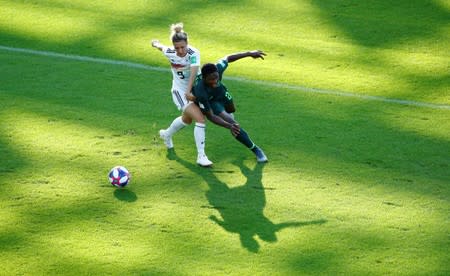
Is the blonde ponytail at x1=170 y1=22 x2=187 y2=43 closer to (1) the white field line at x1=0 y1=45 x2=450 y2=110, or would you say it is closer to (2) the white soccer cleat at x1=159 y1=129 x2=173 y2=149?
(2) the white soccer cleat at x1=159 y1=129 x2=173 y2=149

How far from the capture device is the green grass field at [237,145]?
8164 mm

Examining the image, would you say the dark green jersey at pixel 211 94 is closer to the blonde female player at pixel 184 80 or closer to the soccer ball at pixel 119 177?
the blonde female player at pixel 184 80

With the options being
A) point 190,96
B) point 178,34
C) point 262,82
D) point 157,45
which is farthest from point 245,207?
point 262,82

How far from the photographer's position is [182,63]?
9945mm

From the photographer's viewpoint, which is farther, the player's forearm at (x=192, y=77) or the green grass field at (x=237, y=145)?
the player's forearm at (x=192, y=77)

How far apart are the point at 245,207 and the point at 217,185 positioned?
64 centimetres

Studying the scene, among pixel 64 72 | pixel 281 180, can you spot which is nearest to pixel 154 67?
pixel 64 72

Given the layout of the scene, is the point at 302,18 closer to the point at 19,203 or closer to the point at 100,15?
the point at 100,15

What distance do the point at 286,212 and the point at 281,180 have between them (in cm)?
77

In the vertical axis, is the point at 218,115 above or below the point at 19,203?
above

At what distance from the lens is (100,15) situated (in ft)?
47.4

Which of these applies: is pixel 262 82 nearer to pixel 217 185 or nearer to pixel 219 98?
pixel 219 98

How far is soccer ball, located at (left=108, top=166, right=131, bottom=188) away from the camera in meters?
9.25

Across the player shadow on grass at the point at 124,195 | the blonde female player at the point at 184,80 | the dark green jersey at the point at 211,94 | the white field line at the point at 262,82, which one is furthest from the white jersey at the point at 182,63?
the white field line at the point at 262,82
